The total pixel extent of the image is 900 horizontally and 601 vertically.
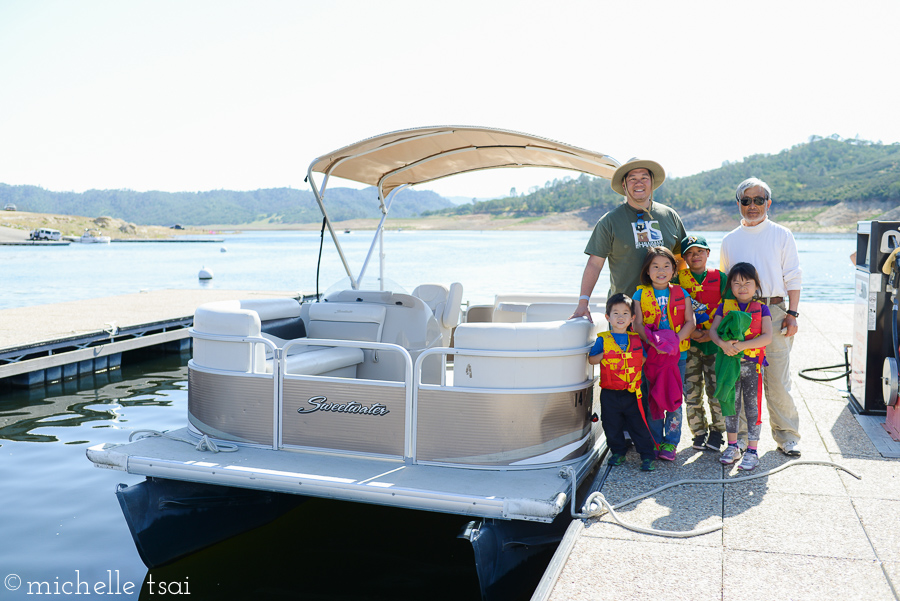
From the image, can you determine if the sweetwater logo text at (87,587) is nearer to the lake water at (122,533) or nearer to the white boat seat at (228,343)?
the lake water at (122,533)

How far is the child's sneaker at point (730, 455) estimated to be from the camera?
4.05m

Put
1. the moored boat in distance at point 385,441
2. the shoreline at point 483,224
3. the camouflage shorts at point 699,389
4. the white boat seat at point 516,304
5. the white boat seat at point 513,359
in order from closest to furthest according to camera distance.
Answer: the moored boat in distance at point 385,441 < the white boat seat at point 513,359 < the camouflage shorts at point 699,389 < the white boat seat at point 516,304 < the shoreline at point 483,224

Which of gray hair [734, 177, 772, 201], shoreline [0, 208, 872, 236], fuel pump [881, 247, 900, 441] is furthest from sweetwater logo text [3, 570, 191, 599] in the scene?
shoreline [0, 208, 872, 236]

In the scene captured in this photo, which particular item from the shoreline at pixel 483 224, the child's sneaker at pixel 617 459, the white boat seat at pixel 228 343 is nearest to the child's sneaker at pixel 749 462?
the child's sneaker at pixel 617 459

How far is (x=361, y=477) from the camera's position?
3.52 metres

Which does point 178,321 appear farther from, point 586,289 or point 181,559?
point 586,289

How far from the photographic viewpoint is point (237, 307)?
14.1 ft

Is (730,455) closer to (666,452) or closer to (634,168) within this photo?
(666,452)

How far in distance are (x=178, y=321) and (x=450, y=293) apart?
294 inches

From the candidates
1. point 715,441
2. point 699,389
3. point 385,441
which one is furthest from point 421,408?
point 715,441

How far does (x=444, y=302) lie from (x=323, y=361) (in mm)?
1934

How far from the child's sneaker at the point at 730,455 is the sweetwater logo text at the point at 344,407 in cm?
196

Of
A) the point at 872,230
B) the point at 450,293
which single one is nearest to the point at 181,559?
the point at 450,293

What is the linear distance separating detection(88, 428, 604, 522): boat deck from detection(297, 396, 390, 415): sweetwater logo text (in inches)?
9.6
